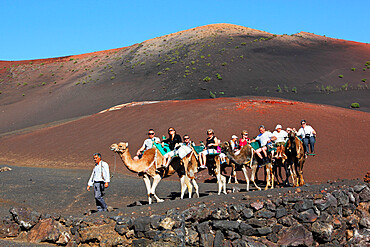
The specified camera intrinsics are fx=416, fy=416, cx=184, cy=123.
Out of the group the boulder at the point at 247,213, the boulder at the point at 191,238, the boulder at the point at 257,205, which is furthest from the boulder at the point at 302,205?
the boulder at the point at 191,238

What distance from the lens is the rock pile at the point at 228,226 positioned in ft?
29.8

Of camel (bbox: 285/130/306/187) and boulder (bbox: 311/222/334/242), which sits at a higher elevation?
camel (bbox: 285/130/306/187)

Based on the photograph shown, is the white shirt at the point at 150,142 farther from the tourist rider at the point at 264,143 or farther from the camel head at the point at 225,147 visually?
the tourist rider at the point at 264,143

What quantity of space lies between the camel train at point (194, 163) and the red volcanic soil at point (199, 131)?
679 centimetres

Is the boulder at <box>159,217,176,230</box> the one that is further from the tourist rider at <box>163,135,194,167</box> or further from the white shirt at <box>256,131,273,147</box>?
the white shirt at <box>256,131,273,147</box>

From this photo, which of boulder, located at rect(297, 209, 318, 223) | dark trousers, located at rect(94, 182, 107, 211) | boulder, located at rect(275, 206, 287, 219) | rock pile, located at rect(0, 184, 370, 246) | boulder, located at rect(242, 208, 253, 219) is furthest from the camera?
dark trousers, located at rect(94, 182, 107, 211)

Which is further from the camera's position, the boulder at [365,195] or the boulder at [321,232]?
the boulder at [365,195]

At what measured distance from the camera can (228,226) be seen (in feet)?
30.2

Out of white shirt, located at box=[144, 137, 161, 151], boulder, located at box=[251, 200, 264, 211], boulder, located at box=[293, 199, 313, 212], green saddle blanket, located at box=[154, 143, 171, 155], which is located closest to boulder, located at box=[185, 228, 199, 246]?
boulder, located at box=[251, 200, 264, 211]

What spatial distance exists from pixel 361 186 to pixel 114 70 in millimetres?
67865

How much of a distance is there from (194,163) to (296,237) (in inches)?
177

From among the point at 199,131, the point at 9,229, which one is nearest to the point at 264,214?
the point at 9,229

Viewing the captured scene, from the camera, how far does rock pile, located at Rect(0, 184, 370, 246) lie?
358 inches

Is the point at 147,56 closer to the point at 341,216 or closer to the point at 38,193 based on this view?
the point at 38,193
